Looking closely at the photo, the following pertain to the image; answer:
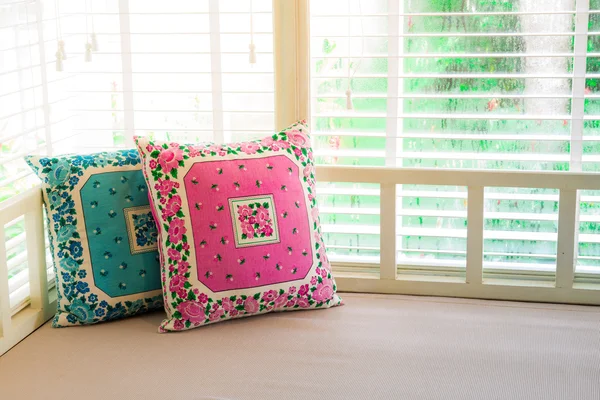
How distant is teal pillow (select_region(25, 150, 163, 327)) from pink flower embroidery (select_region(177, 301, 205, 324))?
0.14m

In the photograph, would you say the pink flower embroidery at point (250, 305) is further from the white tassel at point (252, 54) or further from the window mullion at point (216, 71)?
the white tassel at point (252, 54)

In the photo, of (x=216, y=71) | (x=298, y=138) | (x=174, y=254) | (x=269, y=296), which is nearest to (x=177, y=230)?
(x=174, y=254)

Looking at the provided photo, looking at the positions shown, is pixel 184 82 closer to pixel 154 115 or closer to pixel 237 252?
pixel 154 115

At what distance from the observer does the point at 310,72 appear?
2189mm

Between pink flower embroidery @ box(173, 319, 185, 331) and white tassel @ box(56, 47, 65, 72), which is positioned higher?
white tassel @ box(56, 47, 65, 72)

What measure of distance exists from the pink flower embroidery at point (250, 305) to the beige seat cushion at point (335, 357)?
0.03m

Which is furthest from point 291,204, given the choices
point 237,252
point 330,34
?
point 330,34

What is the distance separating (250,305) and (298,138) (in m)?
0.44

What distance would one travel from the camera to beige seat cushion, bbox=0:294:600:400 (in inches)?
65.1

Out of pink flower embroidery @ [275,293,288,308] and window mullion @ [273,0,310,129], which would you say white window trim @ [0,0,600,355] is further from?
pink flower embroidery @ [275,293,288,308]

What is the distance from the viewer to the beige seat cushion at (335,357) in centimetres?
165

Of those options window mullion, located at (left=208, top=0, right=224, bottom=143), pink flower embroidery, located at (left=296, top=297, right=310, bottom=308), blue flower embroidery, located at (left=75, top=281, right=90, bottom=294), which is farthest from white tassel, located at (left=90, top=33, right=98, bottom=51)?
pink flower embroidery, located at (left=296, top=297, right=310, bottom=308)

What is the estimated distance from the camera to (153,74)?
2.25 metres

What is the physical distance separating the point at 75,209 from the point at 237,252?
407 millimetres
